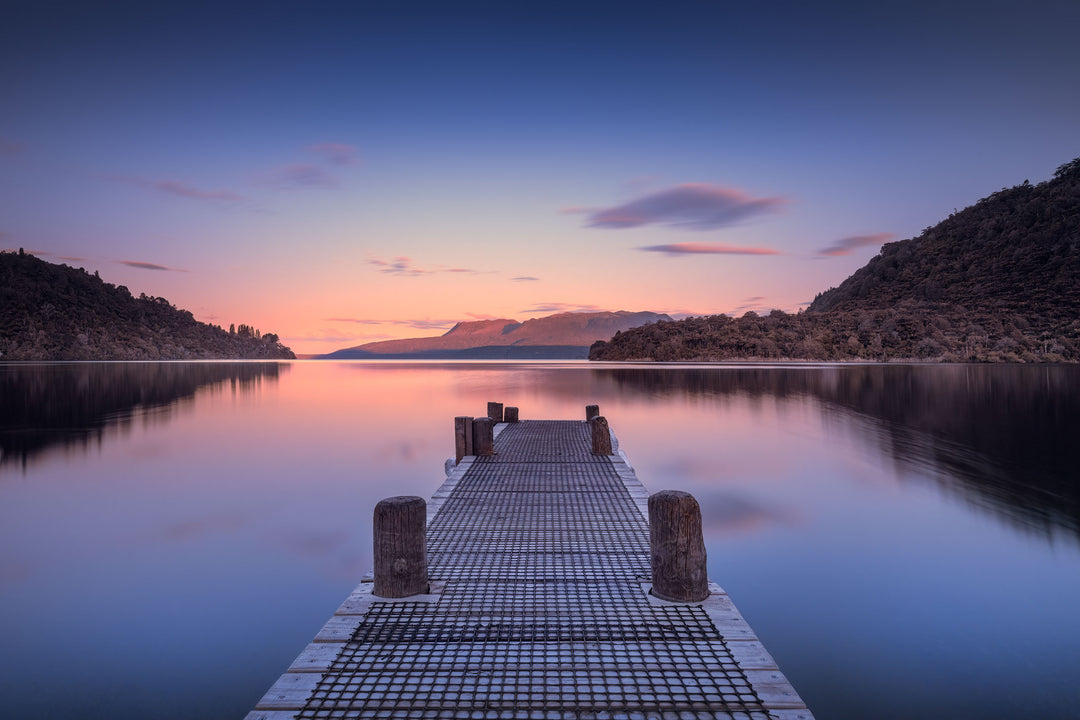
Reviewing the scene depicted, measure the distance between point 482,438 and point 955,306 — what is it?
4570 inches

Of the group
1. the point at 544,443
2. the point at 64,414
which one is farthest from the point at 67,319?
the point at 544,443

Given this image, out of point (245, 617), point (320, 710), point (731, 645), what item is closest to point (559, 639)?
point (731, 645)

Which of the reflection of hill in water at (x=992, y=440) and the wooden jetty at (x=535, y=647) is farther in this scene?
the reflection of hill in water at (x=992, y=440)

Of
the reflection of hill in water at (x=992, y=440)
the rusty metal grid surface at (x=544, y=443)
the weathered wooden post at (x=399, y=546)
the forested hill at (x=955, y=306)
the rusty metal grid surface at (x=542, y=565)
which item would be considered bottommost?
the reflection of hill in water at (x=992, y=440)

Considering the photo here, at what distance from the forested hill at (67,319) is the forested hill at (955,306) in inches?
6040

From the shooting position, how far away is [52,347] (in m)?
154

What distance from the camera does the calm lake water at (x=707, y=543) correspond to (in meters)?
5.13

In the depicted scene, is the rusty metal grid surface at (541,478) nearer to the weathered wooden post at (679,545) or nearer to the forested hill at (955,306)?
the weathered wooden post at (679,545)

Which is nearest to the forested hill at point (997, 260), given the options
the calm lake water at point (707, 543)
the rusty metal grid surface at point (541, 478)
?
the calm lake water at point (707, 543)

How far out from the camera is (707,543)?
889cm

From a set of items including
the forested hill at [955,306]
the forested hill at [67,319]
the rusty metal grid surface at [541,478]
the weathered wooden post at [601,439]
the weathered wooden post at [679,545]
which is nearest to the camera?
the weathered wooden post at [679,545]

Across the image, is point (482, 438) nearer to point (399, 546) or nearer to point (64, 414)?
point (399, 546)

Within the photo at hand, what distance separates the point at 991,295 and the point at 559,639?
12326 centimetres

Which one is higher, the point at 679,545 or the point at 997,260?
the point at 997,260
